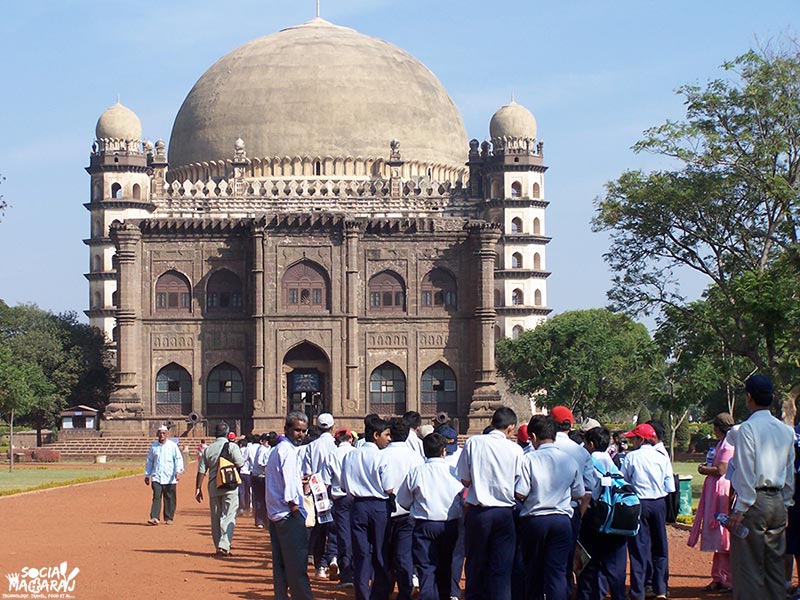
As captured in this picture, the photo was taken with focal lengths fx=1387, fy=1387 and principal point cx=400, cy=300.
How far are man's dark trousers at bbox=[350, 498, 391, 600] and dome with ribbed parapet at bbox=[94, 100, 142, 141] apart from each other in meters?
69.3

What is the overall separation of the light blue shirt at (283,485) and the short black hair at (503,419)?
2.31 meters

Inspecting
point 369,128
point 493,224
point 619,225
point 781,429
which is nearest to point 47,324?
point 369,128

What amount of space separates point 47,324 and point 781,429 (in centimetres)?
6556

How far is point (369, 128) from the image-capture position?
3009 inches

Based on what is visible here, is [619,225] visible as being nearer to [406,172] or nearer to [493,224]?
[493,224]

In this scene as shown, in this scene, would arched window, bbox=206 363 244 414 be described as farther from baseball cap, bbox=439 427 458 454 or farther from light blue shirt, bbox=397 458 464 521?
light blue shirt, bbox=397 458 464 521

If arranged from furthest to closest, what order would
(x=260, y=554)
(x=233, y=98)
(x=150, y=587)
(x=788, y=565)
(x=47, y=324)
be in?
(x=233, y=98) → (x=47, y=324) → (x=260, y=554) → (x=150, y=587) → (x=788, y=565)

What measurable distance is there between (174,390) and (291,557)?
49377mm

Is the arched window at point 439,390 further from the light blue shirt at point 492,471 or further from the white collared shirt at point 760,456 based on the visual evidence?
the white collared shirt at point 760,456

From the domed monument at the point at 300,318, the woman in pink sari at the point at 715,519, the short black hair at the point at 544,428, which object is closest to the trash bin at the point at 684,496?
the woman in pink sari at the point at 715,519

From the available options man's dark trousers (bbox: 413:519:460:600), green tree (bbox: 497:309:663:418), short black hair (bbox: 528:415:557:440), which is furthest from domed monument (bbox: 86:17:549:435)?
short black hair (bbox: 528:415:557:440)

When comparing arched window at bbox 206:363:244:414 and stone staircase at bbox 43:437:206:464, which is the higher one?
arched window at bbox 206:363:244:414

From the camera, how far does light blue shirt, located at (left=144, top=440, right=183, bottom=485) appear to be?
2388 centimetres

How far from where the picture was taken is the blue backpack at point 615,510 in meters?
13.4
